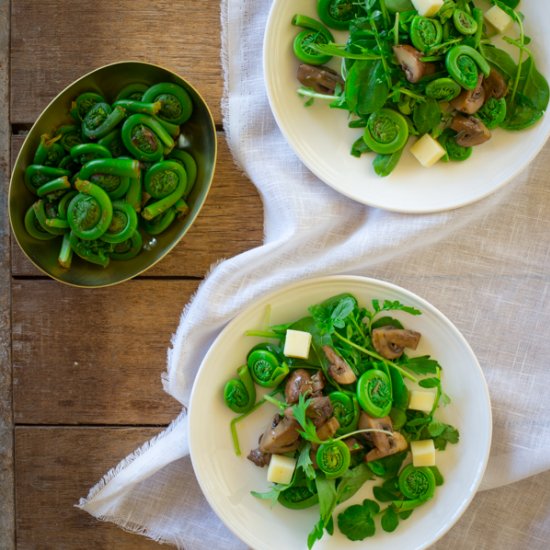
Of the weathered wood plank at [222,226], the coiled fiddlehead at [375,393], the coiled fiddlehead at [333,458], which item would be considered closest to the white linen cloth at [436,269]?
the weathered wood plank at [222,226]

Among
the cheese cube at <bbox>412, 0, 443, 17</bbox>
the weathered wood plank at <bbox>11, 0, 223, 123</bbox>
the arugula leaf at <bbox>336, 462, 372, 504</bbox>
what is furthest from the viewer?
the weathered wood plank at <bbox>11, 0, 223, 123</bbox>

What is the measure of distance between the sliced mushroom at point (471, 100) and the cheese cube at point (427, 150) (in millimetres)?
87

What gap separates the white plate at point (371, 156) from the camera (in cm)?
151

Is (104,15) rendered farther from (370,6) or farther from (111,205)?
(370,6)

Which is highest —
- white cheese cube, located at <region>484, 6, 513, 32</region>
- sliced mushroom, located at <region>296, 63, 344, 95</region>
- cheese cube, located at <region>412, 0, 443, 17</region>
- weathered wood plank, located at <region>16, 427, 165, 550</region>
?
cheese cube, located at <region>412, 0, 443, 17</region>

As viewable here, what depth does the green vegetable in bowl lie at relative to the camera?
4.90 ft

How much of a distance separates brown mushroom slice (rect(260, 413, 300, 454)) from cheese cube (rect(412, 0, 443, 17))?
2.90 feet

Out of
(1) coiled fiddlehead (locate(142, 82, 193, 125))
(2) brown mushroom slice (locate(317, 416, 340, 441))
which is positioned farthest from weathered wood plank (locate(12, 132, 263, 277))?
(2) brown mushroom slice (locate(317, 416, 340, 441))

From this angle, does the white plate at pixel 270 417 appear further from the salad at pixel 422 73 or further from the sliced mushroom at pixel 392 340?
the salad at pixel 422 73

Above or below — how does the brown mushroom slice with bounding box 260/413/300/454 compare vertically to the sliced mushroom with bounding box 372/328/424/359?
below

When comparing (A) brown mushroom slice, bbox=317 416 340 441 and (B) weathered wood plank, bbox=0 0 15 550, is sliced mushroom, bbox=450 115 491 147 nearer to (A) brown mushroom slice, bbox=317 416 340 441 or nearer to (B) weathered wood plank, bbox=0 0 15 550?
(A) brown mushroom slice, bbox=317 416 340 441

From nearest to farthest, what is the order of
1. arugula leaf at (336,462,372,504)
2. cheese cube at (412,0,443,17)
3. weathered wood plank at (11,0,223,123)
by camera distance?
cheese cube at (412,0,443,17) → arugula leaf at (336,462,372,504) → weathered wood plank at (11,0,223,123)

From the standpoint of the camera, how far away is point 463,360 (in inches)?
59.6

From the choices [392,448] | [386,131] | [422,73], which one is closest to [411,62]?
[422,73]
